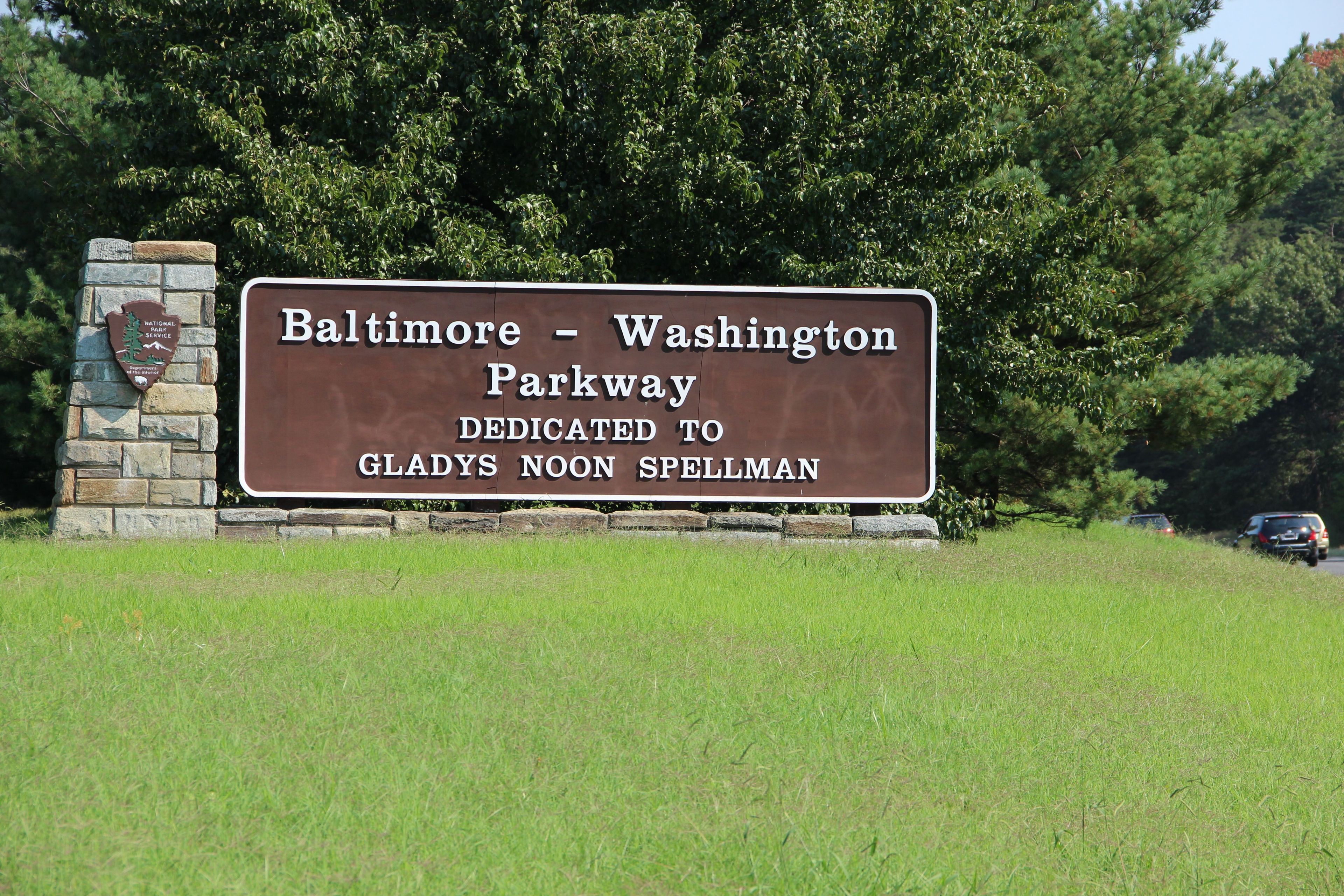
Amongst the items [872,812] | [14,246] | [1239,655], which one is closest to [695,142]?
[1239,655]

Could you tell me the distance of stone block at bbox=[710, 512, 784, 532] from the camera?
467 inches

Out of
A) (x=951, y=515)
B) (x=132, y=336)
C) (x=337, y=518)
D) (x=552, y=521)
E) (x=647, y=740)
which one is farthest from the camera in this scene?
(x=951, y=515)

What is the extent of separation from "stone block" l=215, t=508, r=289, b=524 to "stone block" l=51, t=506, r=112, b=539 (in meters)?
0.96

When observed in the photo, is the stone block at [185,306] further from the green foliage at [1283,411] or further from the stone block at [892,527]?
the green foliage at [1283,411]

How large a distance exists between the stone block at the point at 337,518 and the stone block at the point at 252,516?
0.27 feet

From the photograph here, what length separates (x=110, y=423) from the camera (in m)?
11.1

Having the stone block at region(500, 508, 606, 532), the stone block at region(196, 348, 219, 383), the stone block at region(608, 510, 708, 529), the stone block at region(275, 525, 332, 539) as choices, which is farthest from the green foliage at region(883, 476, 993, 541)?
the stone block at region(196, 348, 219, 383)

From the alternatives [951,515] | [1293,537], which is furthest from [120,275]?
[1293,537]

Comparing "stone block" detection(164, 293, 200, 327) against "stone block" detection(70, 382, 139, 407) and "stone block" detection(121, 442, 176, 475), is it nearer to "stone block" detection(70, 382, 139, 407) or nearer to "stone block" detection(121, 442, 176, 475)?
"stone block" detection(70, 382, 139, 407)

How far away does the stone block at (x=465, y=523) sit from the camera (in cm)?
1168

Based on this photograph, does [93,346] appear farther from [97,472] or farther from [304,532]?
[304,532]

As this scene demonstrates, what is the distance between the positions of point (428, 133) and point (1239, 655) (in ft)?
33.6

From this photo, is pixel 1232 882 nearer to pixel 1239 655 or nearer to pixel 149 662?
pixel 1239 655

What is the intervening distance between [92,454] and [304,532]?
1.98m
